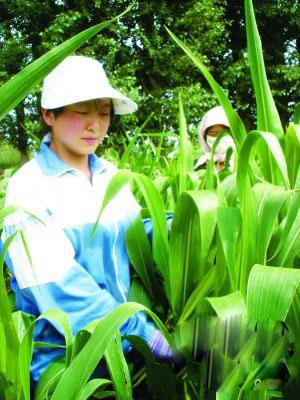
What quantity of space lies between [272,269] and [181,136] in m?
0.58

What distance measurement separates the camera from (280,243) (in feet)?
2.34

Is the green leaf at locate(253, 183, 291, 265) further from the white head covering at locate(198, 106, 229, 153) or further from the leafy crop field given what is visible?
the white head covering at locate(198, 106, 229, 153)

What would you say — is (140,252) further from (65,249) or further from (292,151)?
(292,151)

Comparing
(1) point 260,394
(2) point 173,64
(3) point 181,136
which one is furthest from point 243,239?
(2) point 173,64

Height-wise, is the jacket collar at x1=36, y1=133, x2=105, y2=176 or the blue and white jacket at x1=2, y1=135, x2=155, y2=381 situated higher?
the jacket collar at x1=36, y1=133, x2=105, y2=176

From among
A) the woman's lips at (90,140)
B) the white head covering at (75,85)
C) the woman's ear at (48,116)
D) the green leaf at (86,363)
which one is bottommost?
the green leaf at (86,363)

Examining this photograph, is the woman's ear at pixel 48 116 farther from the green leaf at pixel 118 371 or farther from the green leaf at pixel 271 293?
the green leaf at pixel 271 293

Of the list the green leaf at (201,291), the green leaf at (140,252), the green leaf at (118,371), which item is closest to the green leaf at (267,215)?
the green leaf at (201,291)

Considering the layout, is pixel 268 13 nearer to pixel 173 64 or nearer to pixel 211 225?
pixel 173 64

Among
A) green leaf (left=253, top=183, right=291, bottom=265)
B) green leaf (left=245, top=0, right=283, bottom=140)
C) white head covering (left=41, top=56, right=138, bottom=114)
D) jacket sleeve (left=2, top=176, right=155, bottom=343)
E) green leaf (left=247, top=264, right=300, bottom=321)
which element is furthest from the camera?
white head covering (left=41, top=56, right=138, bottom=114)

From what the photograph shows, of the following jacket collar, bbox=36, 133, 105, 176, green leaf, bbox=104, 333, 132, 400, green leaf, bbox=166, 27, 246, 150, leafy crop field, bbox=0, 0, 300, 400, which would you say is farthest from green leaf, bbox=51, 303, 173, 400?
jacket collar, bbox=36, 133, 105, 176

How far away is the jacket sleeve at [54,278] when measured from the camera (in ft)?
3.02

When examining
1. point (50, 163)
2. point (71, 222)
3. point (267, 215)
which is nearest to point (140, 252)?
point (71, 222)

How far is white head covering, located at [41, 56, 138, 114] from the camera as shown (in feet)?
3.43
